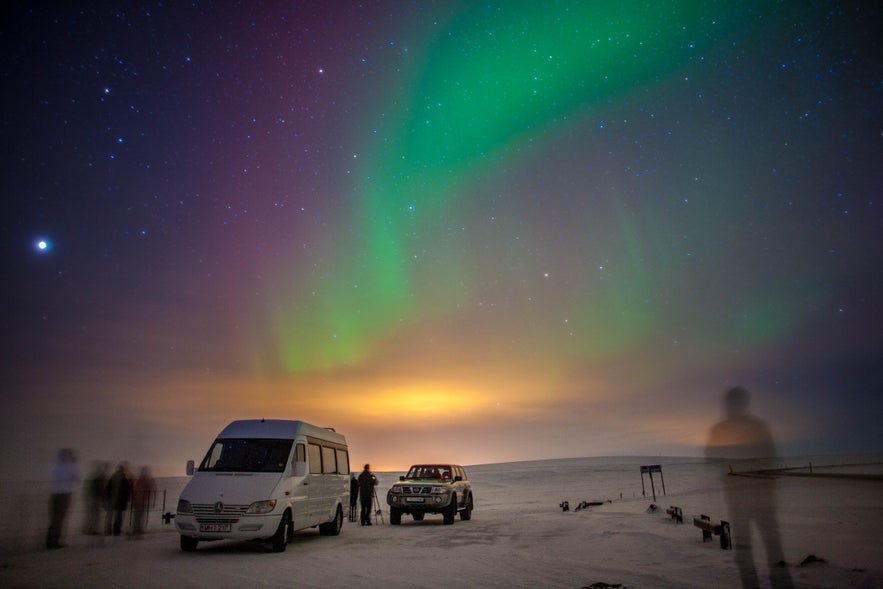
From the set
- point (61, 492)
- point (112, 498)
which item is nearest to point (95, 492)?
point (112, 498)

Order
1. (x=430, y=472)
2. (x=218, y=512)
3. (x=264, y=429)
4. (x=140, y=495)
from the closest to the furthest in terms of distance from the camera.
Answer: (x=218, y=512) < (x=264, y=429) < (x=140, y=495) < (x=430, y=472)

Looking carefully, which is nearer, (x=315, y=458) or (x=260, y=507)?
(x=260, y=507)

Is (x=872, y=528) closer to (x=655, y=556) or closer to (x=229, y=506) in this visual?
(x=655, y=556)

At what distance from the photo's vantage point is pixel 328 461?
16.8m

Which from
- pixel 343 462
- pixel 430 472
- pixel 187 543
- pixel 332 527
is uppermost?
pixel 343 462

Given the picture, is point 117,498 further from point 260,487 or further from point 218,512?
point 260,487

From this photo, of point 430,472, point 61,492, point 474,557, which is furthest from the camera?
point 430,472

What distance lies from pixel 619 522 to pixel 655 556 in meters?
7.01

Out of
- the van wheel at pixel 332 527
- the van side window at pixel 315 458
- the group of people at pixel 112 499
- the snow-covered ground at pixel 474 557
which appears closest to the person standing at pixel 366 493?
the snow-covered ground at pixel 474 557

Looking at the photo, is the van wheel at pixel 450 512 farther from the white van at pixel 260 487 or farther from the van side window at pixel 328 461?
the van side window at pixel 328 461

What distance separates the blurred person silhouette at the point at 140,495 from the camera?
17.0 meters

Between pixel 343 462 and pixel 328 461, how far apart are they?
2011mm

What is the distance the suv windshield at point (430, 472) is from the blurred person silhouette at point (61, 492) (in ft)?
36.1

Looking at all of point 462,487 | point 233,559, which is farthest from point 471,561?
point 462,487
